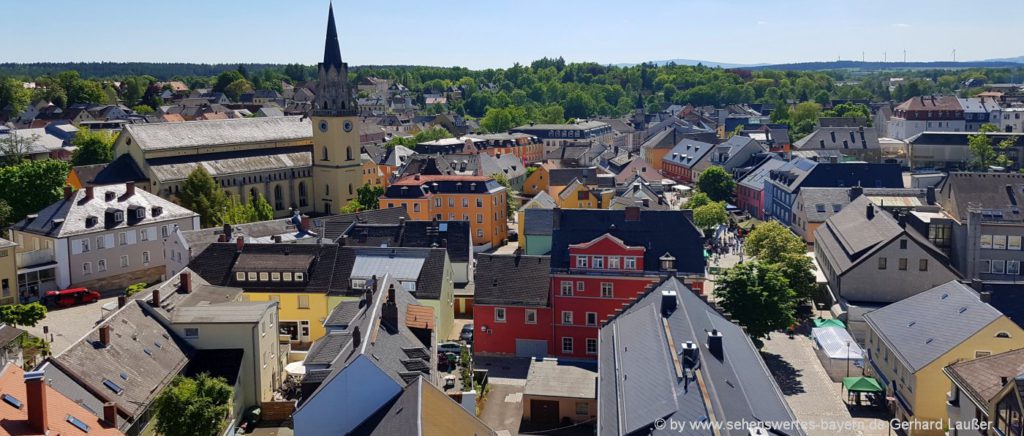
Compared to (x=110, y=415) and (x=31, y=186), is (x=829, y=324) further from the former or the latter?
(x=31, y=186)

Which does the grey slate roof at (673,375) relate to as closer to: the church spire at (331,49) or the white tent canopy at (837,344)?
the white tent canopy at (837,344)

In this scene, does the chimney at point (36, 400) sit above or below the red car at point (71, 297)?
above

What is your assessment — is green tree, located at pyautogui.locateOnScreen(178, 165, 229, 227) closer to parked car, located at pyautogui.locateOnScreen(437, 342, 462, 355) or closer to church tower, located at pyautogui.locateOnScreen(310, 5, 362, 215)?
church tower, located at pyautogui.locateOnScreen(310, 5, 362, 215)

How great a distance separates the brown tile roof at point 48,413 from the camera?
24031mm

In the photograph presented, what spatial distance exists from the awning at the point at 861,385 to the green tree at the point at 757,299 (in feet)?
17.8

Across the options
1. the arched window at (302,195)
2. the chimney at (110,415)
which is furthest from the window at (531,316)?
the arched window at (302,195)

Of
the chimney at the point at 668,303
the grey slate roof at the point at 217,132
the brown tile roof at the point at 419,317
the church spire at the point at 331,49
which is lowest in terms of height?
the brown tile roof at the point at 419,317

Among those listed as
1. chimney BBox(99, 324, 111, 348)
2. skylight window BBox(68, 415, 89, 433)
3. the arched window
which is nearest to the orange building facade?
the arched window

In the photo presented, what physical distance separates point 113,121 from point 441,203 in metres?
84.9

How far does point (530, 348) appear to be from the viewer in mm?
45406

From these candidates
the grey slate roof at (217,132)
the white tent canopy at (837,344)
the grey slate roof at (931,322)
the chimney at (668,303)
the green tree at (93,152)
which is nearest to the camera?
the chimney at (668,303)

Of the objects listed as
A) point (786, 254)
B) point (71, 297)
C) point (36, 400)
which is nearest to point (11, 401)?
point (36, 400)

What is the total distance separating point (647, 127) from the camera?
167m

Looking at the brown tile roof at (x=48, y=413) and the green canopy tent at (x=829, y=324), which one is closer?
the brown tile roof at (x=48, y=413)
